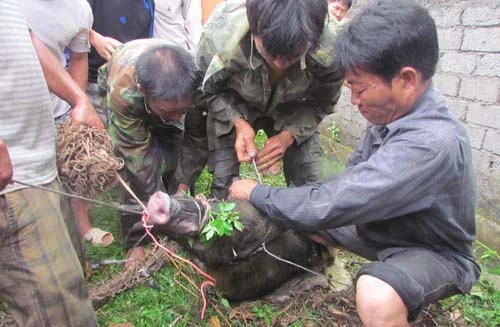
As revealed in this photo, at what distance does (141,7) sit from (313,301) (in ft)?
8.63

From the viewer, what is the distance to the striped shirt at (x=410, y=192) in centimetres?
204

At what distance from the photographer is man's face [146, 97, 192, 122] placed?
2.77 metres

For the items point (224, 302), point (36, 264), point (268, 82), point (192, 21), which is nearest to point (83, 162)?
point (36, 264)

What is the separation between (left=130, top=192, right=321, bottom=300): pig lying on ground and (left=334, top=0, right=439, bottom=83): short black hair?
3.01ft

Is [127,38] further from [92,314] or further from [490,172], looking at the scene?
[490,172]

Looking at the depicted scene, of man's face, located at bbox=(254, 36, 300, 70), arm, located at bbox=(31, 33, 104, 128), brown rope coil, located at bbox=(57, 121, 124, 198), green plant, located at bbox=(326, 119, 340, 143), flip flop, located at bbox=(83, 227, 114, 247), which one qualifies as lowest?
green plant, located at bbox=(326, 119, 340, 143)

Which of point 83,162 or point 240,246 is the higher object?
point 83,162

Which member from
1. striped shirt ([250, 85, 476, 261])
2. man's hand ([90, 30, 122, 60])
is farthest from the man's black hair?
man's hand ([90, 30, 122, 60])

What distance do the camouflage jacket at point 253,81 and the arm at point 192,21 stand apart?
1.04 m

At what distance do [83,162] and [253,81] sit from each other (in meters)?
1.17

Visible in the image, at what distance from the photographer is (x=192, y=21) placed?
4188mm

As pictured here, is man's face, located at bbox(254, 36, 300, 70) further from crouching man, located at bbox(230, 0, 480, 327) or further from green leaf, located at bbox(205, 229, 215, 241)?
green leaf, located at bbox(205, 229, 215, 241)

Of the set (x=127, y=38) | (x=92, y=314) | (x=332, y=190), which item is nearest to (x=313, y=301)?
(x=332, y=190)

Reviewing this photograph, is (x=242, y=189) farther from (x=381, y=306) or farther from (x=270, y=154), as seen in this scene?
(x=381, y=306)
